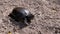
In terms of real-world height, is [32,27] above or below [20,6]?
below

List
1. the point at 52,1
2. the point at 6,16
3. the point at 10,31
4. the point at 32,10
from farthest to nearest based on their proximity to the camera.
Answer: the point at 52,1 < the point at 32,10 < the point at 6,16 < the point at 10,31

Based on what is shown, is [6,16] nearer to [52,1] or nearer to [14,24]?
[14,24]

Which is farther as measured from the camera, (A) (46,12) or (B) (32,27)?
(A) (46,12)

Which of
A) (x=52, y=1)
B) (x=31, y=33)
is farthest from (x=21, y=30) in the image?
(x=52, y=1)

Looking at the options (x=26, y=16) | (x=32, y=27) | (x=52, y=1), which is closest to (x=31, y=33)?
(x=32, y=27)

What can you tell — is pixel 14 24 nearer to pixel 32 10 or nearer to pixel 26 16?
pixel 26 16

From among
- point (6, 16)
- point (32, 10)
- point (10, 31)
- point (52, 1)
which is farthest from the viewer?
point (52, 1)
